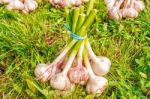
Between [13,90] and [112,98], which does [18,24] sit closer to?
[13,90]

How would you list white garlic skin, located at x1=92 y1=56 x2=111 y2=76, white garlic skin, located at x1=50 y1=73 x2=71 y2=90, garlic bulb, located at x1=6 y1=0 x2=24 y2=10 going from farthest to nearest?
garlic bulb, located at x1=6 y1=0 x2=24 y2=10 → white garlic skin, located at x1=92 y1=56 x2=111 y2=76 → white garlic skin, located at x1=50 y1=73 x2=71 y2=90

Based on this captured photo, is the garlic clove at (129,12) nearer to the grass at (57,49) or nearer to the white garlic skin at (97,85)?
the grass at (57,49)

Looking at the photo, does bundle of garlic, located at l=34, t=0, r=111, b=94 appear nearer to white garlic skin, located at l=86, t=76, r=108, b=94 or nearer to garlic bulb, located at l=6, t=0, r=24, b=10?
white garlic skin, located at l=86, t=76, r=108, b=94

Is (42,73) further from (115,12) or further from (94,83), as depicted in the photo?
(115,12)

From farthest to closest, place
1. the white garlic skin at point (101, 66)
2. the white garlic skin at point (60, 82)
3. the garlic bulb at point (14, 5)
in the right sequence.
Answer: the garlic bulb at point (14, 5)
the white garlic skin at point (101, 66)
the white garlic skin at point (60, 82)

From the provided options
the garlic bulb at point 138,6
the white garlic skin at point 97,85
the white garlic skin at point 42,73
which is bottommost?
the white garlic skin at point 97,85

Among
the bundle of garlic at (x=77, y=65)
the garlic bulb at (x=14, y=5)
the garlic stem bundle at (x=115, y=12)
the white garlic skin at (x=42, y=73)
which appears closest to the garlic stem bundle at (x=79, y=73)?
the bundle of garlic at (x=77, y=65)

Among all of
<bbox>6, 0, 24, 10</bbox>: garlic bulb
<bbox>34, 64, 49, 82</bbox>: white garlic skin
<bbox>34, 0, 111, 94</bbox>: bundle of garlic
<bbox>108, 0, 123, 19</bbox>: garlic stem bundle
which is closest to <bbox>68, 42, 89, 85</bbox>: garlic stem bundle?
<bbox>34, 0, 111, 94</bbox>: bundle of garlic
